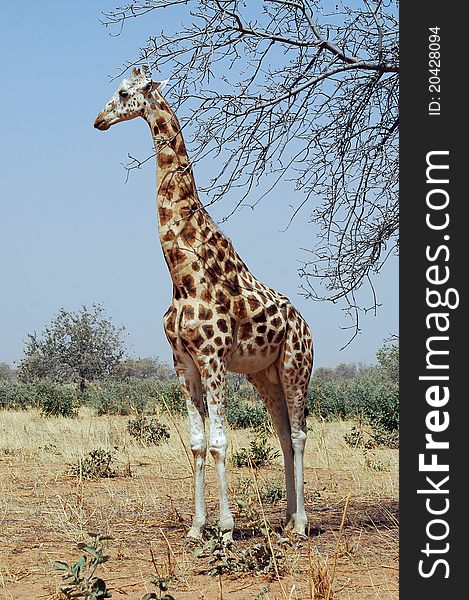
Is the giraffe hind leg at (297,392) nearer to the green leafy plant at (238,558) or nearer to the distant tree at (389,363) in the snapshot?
the green leafy plant at (238,558)

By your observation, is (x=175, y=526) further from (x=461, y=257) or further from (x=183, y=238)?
(x=461, y=257)

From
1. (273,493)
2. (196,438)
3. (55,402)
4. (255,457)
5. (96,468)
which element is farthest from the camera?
(55,402)

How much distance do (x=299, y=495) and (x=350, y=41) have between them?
11.8 feet

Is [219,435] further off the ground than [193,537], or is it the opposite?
[219,435]

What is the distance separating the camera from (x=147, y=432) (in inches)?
568

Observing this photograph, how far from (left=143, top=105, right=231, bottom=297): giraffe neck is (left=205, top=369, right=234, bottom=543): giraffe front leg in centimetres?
74

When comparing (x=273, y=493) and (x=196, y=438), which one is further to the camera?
(x=273, y=493)

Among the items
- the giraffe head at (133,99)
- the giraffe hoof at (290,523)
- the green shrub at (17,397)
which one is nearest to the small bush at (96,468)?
the giraffe hoof at (290,523)

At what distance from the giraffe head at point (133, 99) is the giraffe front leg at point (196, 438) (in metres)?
2.08

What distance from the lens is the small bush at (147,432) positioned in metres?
14.1

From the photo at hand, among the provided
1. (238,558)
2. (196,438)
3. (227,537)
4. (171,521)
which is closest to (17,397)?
(171,521)

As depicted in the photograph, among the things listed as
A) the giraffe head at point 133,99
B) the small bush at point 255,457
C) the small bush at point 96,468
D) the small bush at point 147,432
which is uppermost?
the giraffe head at point 133,99

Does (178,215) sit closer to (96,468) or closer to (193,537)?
(193,537)

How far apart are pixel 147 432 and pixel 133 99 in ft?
27.4
